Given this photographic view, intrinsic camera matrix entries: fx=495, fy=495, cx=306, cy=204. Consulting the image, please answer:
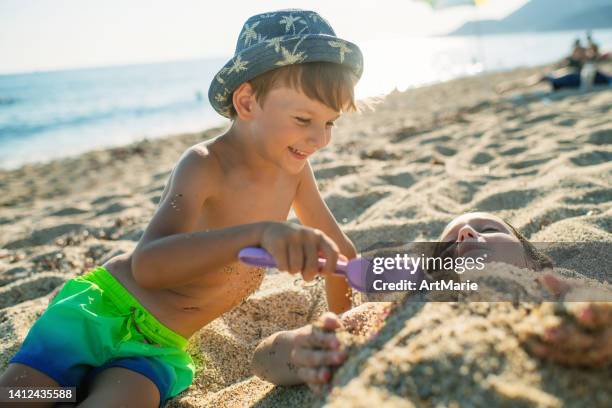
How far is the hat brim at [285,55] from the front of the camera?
177cm

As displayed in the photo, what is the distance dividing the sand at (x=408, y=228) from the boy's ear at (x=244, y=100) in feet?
3.10

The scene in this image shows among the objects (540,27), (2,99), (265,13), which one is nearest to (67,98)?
(2,99)

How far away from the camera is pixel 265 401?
1.61 m

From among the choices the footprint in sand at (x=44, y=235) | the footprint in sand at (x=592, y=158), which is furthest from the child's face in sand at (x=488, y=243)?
the footprint in sand at (x=44, y=235)

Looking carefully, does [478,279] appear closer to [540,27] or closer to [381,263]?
[381,263]

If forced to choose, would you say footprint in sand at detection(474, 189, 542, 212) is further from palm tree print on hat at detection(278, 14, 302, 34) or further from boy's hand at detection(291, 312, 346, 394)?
boy's hand at detection(291, 312, 346, 394)

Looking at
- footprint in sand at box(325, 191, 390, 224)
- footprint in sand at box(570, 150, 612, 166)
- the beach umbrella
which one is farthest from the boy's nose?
the beach umbrella

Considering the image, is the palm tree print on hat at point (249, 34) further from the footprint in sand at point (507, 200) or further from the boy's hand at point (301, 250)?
the footprint in sand at point (507, 200)

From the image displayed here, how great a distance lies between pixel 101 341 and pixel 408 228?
182 cm

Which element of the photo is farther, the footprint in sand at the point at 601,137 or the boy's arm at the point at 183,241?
the footprint in sand at the point at 601,137

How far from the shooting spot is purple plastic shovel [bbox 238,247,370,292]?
4.18ft

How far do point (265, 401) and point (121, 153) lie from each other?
7284 millimetres

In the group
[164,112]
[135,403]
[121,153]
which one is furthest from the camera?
[164,112]

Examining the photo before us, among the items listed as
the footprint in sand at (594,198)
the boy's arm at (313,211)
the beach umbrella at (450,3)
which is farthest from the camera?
the beach umbrella at (450,3)
